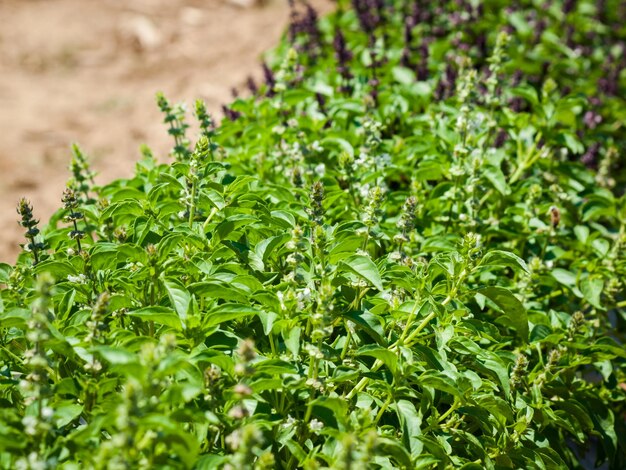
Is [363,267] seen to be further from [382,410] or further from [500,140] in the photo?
[500,140]

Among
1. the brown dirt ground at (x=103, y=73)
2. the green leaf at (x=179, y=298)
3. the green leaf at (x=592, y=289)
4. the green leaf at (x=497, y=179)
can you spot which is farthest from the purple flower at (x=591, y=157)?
the green leaf at (x=179, y=298)

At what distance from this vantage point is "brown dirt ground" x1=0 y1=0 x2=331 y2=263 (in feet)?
23.0

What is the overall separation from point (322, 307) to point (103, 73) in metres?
7.14

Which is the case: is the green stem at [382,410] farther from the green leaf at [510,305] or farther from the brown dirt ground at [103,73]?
Result: the brown dirt ground at [103,73]

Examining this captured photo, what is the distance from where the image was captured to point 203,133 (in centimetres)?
378

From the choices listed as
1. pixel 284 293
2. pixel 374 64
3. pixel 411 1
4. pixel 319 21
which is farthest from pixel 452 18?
pixel 284 293

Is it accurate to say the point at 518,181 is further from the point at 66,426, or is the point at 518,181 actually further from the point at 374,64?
the point at 66,426

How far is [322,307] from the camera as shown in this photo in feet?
8.04

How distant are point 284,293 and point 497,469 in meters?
1.12

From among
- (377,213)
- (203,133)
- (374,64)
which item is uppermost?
(374,64)

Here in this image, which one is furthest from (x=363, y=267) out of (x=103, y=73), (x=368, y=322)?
(x=103, y=73)

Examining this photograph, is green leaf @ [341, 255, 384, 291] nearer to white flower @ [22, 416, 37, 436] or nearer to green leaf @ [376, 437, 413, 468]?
green leaf @ [376, 437, 413, 468]

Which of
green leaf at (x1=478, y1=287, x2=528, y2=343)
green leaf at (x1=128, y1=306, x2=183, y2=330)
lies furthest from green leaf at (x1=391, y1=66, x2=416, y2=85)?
green leaf at (x1=128, y1=306, x2=183, y2=330)

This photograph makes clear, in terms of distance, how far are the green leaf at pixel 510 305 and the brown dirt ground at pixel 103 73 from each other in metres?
4.41
